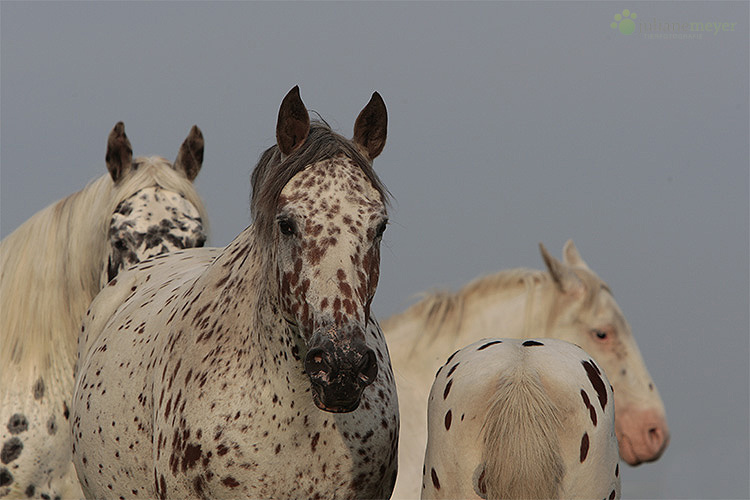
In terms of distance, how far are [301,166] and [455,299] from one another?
4203 millimetres

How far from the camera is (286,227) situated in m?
3.86

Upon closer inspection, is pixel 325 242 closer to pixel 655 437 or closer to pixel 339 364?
pixel 339 364

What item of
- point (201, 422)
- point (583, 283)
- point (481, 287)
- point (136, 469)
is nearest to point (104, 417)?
point (136, 469)

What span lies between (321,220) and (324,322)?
1.32 feet

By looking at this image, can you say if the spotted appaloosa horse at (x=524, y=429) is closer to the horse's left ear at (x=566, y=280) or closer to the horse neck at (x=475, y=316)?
the horse neck at (x=475, y=316)

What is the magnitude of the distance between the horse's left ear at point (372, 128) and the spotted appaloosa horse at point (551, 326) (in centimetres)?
364

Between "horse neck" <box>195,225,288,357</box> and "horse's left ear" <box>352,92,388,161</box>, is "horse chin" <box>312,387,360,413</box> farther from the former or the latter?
"horse's left ear" <box>352,92,388,161</box>

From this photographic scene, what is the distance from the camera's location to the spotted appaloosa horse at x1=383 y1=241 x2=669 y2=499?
25.9ft

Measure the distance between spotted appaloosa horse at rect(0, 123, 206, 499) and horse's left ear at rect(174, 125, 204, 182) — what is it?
172 millimetres

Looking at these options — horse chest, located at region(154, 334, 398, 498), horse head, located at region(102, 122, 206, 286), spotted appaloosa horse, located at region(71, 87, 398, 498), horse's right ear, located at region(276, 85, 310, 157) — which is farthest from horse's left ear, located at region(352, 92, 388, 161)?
horse head, located at region(102, 122, 206, 286)

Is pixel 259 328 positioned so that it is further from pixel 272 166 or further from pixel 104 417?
pixel 104 417

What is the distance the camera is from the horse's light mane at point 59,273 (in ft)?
22.5

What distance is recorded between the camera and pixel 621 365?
26.2ft

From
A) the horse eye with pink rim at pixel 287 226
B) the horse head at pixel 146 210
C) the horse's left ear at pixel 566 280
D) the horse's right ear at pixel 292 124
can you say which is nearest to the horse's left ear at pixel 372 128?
the horse's right ear at pixel 292 124
